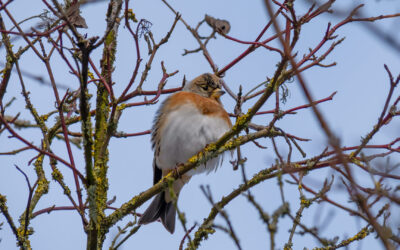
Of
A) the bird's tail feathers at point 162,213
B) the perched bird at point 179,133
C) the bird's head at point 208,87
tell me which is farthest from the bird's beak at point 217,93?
the bird's tail feathers at point 162,213

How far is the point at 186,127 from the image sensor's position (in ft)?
19.7

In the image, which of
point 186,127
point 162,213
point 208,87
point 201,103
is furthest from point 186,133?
point 208,87

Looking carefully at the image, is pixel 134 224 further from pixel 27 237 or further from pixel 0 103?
pixel 0 103

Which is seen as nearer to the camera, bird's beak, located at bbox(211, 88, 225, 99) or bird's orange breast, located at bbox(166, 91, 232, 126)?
bird's orange breast, located at bbox(166, 91, 232, 126)

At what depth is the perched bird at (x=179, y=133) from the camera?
5.95 m

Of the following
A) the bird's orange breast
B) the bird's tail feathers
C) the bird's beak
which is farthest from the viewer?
the bird's beak

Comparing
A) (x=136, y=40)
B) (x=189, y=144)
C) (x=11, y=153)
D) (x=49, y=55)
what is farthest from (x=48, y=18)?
(x=189, y=144)

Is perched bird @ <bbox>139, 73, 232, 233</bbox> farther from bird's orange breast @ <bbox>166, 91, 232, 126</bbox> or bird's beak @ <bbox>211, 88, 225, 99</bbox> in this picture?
bird's beak @ <bbox>211, 88, 225, 99</bbox>

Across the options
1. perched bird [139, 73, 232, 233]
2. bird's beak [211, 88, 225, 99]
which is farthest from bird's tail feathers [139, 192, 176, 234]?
bird's beak [211, 88, 225, 99]

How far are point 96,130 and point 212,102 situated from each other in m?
2.32

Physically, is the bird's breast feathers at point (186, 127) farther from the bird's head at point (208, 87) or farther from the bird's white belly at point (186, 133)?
the bird's head at point (208, 87)

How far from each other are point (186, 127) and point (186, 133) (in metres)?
0.08

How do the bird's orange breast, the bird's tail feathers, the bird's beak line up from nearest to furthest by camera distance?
the bird's tail feathers, the bird's orange breast, the bird's beak

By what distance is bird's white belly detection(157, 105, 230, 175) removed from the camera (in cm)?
595
